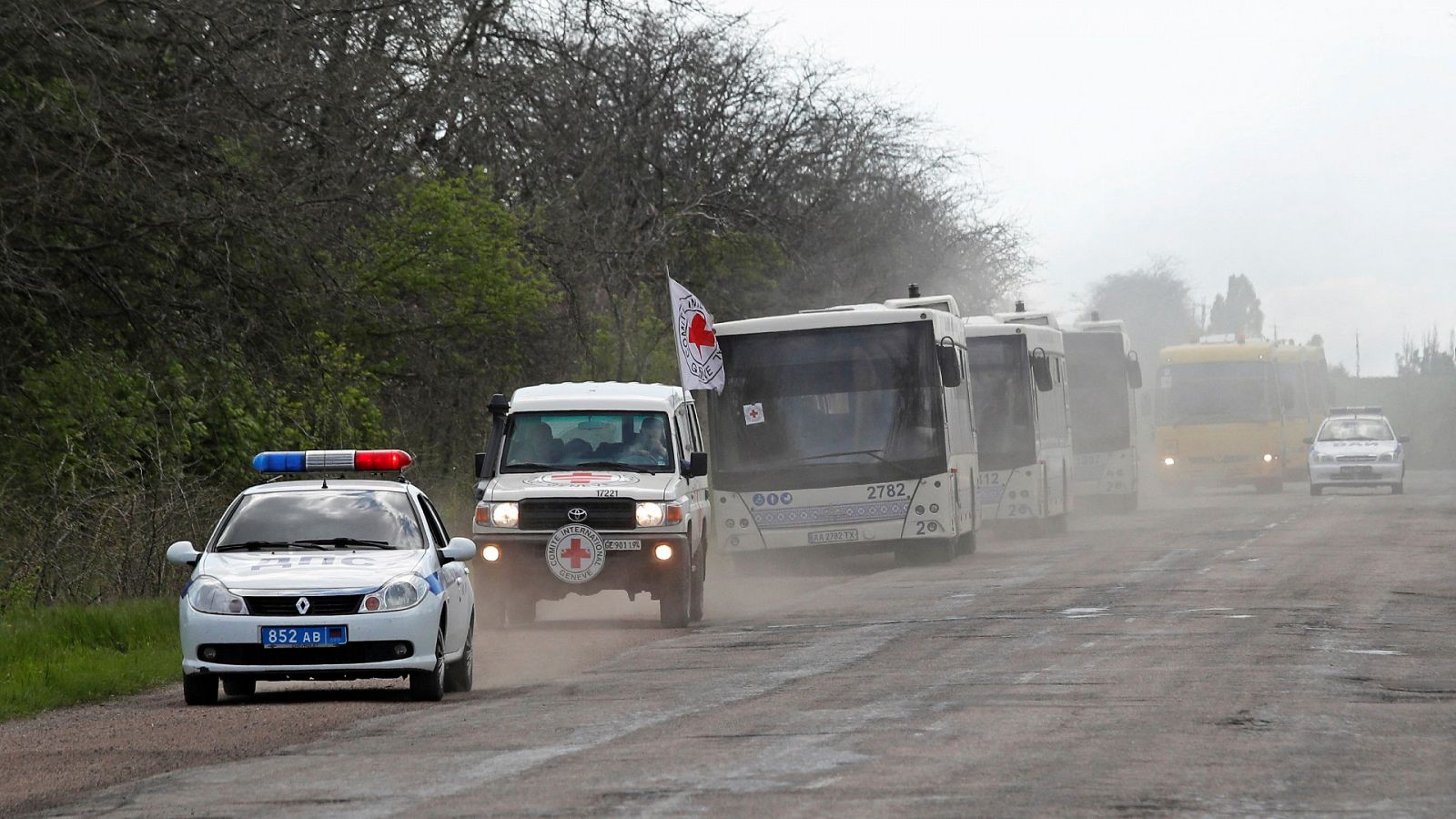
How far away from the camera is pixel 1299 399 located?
5588cm

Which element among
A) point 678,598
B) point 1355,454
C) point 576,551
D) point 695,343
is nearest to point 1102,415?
point 1355,454

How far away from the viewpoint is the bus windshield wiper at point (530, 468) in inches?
765

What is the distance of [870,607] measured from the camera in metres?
20.3

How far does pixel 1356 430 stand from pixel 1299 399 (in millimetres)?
4806

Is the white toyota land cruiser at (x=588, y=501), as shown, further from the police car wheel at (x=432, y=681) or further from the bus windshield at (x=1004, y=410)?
the bus windshield at (x=1004, y=410)

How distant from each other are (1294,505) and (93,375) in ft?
90.7

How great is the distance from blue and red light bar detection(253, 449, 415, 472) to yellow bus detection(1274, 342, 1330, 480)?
130ft

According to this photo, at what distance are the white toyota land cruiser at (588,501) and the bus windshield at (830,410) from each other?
19.3ft

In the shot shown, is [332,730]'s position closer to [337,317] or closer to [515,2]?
[337,317]

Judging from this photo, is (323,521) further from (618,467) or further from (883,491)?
(883,491)

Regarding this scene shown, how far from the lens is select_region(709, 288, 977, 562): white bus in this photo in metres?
25.9

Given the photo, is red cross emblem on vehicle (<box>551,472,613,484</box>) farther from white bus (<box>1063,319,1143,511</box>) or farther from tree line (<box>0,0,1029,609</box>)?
white bus (<box>1063,319,1143,511</box>)

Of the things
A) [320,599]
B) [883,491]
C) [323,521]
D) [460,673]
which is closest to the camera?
[320,599]

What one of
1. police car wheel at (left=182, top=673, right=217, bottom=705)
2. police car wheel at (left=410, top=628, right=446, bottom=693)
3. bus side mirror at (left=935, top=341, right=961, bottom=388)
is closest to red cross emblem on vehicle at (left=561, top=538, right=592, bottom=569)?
police car wheel at (left=410, top=628, right=446, bottom=693)
